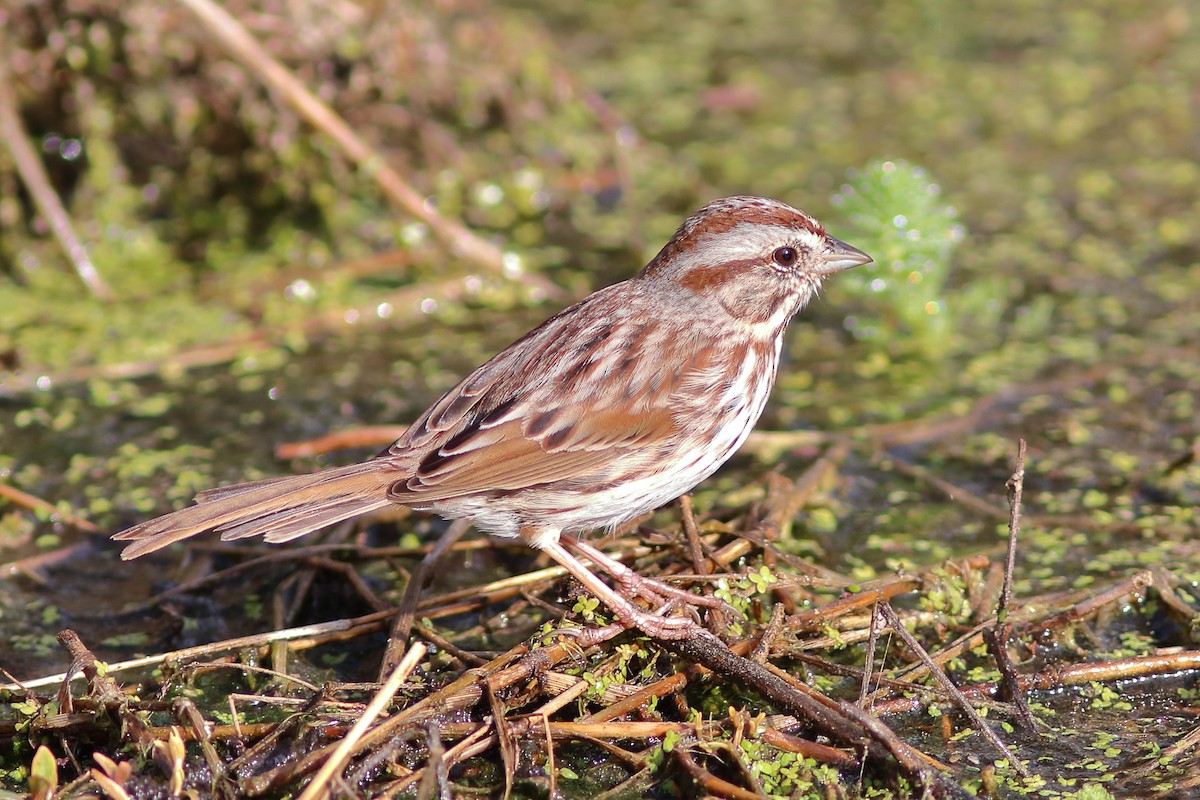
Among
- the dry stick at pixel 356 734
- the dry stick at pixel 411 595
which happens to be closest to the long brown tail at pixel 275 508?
the dry stick at pixel 411 595

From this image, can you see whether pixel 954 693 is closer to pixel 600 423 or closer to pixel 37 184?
pixel 600 423

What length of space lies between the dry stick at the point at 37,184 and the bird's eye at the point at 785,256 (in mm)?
3788

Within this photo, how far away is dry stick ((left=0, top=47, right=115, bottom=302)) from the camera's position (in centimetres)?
675

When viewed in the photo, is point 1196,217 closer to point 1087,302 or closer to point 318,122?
point 1087,302

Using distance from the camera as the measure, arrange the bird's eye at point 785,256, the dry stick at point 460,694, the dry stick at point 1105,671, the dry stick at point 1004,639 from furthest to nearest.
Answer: the bird's eye at point 785,256, the dry stick at point 1105,671, the dry stick at point 1004,639, the dry stick at point 460,694

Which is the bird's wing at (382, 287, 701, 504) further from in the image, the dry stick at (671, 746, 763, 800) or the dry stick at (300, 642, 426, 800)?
the dry stick at (671, 746, 763, 800)

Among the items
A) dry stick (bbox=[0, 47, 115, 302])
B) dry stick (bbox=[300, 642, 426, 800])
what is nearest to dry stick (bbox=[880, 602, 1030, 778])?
dry stick (bbox=[300, 642, 426, 800])

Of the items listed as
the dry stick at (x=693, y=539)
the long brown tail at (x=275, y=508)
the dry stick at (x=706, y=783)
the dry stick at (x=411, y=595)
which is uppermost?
the dry stick at (x=693, y=539)

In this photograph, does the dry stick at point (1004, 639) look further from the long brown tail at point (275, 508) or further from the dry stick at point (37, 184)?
the dry stick at point (37, 184)

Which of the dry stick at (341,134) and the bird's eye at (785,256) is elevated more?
the bird's eye at (785,256)

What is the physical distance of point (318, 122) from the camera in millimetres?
6809

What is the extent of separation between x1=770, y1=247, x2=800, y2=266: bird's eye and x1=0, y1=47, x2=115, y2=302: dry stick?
3788 millimetres

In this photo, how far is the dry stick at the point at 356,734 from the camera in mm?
3535

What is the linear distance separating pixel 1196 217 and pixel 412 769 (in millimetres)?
5607
